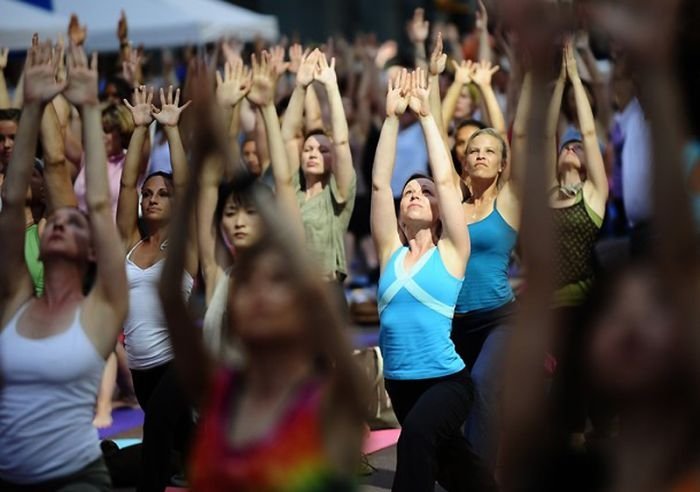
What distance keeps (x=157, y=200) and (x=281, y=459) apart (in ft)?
13.2

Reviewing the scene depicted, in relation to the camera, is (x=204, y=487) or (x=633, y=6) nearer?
(x=633, y=6)

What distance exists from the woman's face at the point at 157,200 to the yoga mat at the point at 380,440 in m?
2.13

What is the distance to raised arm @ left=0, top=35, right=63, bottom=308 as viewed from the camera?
203 inches

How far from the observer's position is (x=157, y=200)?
761 centimetres

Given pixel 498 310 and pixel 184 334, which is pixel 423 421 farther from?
pixel 184 334

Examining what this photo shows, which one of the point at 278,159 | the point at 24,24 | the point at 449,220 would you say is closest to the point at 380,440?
the point at 278,159

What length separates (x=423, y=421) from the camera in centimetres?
656

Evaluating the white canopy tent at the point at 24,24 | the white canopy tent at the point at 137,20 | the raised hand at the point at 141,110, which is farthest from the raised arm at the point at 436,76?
the white canopy tent at the point at 137,20

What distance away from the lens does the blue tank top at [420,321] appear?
682 cm

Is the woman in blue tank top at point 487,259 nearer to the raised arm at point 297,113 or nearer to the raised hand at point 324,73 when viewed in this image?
the raised hand at point 324,73

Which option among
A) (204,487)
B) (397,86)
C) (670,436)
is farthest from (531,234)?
(397,86)

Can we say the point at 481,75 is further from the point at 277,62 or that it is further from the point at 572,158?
the point at 572,158

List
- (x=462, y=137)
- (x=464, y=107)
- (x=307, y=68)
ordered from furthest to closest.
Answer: (x=464, y=107)
(x=462, y=137)
(x=307, y=68)

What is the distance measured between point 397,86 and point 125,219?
1.53 m
